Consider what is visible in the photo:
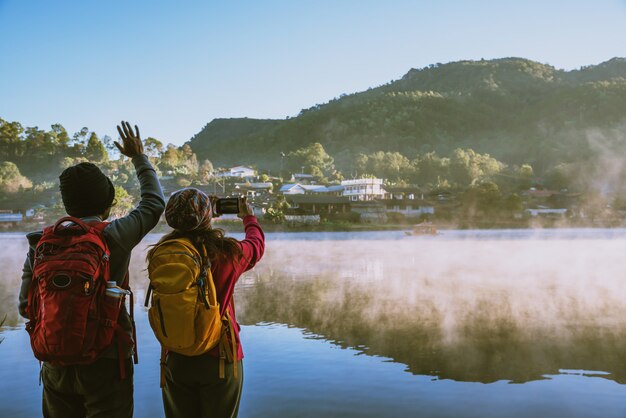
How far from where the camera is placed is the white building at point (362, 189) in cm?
3070

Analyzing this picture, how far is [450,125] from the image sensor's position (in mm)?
44500

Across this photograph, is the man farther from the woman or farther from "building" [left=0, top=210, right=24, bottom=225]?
"building" [left=0, top=210, right=24, bottom=225]

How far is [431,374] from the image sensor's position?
5.02m

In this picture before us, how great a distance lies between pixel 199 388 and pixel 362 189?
30.1 m

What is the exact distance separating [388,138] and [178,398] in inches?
1521

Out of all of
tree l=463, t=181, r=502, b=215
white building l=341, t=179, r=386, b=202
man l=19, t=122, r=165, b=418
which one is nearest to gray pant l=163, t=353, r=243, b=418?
man l=19, t=122, r=165, b=418

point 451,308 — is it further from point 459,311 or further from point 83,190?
point 83,190

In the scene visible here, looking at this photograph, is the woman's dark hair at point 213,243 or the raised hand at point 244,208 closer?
the woman's dark hair at point 213,243

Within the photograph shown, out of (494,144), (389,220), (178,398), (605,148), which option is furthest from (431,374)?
(605,148)

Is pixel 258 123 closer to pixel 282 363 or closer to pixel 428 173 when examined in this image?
pixel 428 173

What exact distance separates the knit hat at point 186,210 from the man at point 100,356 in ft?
0.30

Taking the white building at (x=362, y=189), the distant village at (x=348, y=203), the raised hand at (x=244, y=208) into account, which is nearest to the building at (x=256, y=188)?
the distant village at (x=348, y=203)

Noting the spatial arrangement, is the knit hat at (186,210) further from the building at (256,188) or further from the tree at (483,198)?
the tree at (483,198)

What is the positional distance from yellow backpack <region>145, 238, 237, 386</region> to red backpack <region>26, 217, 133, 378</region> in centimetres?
11
